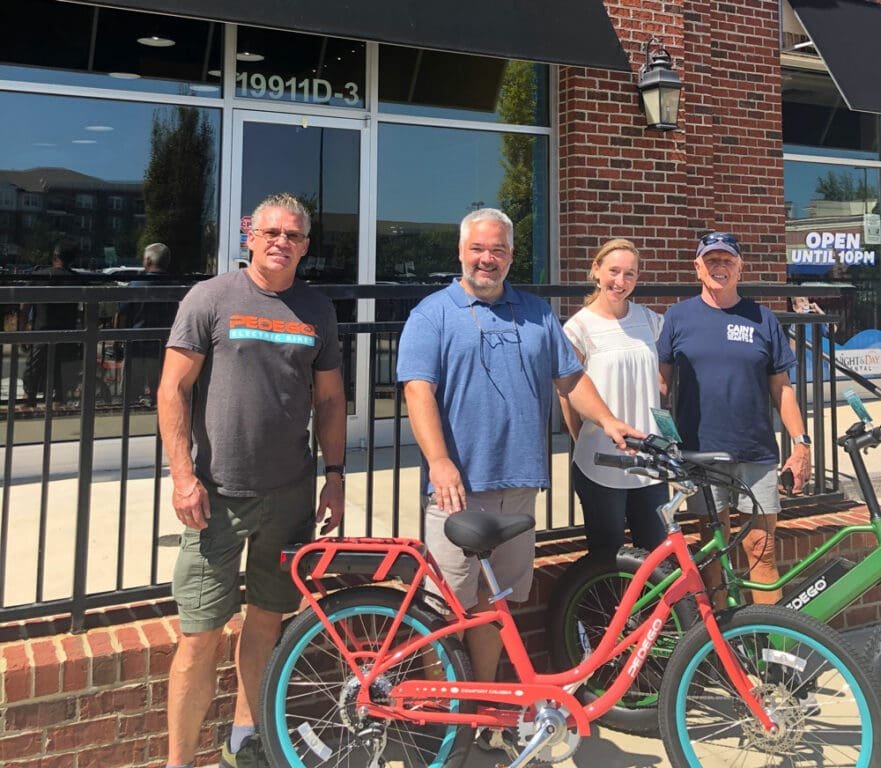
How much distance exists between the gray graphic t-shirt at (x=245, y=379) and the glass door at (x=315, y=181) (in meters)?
3.27

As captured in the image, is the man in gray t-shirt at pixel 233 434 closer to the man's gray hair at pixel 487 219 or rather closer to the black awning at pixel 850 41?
the man's gray hair at pixel 487 219

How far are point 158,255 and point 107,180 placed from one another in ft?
2.04

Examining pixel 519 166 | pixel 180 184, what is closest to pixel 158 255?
pixel 180 184

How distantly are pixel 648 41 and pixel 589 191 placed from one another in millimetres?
1309

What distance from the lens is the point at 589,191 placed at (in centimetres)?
659

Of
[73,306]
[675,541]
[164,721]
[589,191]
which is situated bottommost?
[164,721]

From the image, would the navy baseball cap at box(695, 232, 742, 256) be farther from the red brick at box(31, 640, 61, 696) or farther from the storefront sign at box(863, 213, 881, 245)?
the storefront sign at box(863, 213, 881, 245)

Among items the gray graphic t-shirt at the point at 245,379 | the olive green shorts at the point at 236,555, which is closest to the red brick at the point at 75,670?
the olive green shorts at the point at 236,555

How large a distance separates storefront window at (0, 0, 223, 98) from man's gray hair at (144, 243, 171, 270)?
112 cm

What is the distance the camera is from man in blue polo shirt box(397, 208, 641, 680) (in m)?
2.67

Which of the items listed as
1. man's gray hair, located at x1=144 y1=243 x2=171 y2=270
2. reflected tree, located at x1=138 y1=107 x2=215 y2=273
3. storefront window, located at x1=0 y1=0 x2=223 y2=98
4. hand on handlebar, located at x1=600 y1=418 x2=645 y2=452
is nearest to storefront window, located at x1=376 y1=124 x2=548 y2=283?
reflected tree, located at x1=138 y1=107 x2=215 y2=273

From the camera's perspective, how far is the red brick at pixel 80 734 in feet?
8.84

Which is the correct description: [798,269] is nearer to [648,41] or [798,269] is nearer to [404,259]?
[648,41]

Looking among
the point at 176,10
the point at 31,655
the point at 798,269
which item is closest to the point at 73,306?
the point at 176,10
